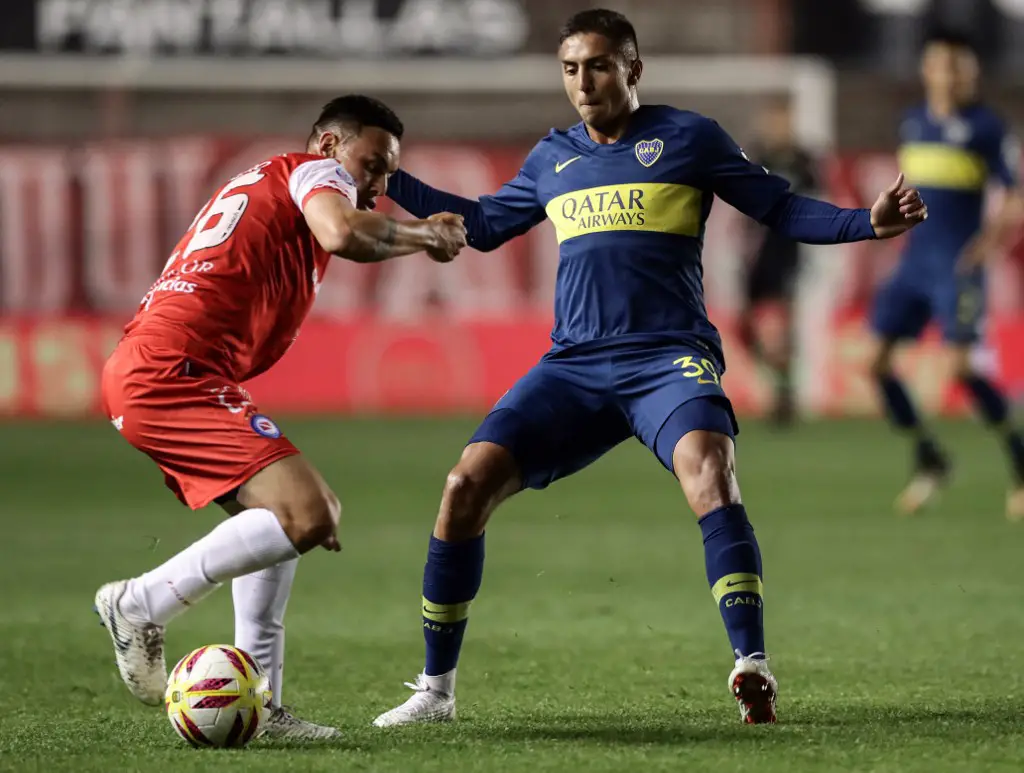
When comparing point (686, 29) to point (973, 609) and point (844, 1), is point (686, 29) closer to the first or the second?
point (844, 1)

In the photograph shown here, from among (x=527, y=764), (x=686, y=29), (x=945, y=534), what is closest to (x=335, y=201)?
(x=527, y=764)

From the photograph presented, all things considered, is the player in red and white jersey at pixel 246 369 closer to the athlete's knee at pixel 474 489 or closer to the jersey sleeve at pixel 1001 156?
the athlete's knee at pixel 474 489

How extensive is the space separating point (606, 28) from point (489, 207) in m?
0.76

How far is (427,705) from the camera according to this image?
17.3ft

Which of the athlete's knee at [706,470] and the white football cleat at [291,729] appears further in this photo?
the athlete's knee at [706,470]

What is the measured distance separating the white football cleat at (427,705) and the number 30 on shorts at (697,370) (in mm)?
1128

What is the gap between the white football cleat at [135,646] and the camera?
202 inches

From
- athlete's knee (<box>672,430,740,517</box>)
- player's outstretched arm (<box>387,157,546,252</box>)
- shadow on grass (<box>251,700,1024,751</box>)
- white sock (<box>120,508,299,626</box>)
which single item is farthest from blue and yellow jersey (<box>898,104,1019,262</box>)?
white sock (<box>120,508,299,626</box>)

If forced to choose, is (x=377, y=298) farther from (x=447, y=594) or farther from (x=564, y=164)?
(x=447, y=594)

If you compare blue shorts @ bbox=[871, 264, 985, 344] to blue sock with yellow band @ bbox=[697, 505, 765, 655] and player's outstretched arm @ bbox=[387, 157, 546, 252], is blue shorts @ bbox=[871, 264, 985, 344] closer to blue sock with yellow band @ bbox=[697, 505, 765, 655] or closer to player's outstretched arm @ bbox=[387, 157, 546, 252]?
player's outstretched arm @ bbox=[387, 157, 546, 252]

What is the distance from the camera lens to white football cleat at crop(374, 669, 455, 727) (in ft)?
17.1

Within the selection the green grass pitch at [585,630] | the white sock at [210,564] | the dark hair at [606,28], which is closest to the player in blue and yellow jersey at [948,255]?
the green grass pitch at [585,630]

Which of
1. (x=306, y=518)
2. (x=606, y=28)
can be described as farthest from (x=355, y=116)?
(x=306, y=518)

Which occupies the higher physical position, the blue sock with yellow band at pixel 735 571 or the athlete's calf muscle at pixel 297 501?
the athlete's calf muscle at pixel 297 501
